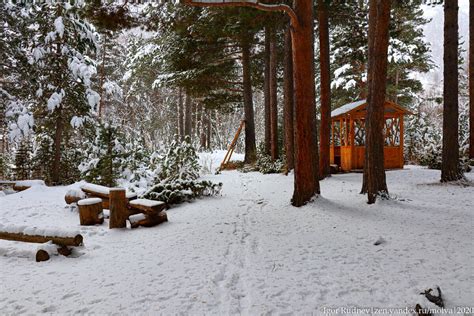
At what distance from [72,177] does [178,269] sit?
9.35 m

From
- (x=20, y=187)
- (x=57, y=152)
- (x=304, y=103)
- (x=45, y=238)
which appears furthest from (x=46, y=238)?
(x=57, y=152)

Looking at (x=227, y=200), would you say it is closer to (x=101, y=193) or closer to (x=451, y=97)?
(x=101, y=193)

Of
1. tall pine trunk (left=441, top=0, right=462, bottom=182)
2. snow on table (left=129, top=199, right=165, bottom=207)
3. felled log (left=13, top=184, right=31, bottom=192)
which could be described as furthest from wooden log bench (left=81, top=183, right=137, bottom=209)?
tall pine trunk (left=441, top=0, right=462, bottom=182)

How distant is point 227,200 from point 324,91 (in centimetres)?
536

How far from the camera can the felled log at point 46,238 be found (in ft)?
12.2

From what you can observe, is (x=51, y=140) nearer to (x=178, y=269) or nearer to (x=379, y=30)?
(x=178, y=269)

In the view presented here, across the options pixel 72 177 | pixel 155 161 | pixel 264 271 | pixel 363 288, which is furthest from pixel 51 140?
pixel 363 288

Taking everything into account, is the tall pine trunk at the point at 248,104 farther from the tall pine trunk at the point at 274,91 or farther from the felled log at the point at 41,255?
the felled log at the point at 41,255

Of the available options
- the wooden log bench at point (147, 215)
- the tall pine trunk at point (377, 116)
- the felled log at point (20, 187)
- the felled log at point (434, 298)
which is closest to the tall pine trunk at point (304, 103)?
the tall pine trunk at point (377, 116)

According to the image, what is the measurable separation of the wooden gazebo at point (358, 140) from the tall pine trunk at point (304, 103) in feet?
22.9

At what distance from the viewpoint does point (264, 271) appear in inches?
124

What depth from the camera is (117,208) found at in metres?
5.13

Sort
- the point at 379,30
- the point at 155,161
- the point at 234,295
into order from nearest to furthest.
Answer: the point at 234,295 < the point at 379,30 < the point at 155,161

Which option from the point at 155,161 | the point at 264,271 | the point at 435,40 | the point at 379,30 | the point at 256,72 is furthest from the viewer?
the point at 435,40
